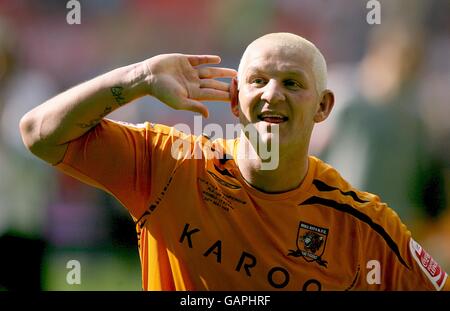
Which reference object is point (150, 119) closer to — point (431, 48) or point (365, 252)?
point (431, 48)

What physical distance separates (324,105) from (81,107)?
124 cm

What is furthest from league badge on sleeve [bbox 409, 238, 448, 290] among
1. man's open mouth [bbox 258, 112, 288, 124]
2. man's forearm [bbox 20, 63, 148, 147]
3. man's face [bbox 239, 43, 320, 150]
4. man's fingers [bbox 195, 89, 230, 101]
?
man's forearm [bbox 20, 63, 148, 147]

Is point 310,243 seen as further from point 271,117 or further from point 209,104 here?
point 209,104

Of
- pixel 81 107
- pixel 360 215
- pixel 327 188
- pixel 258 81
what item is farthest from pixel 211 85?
pixel 360 215

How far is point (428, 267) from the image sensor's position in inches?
147

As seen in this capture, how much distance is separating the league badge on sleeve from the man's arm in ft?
4.07

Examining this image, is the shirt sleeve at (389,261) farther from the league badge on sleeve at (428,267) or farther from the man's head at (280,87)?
the man's head at (280,87)

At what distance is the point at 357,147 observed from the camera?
17.6 ft

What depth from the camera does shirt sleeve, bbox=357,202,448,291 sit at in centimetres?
365

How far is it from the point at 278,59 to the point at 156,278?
44.1 inches

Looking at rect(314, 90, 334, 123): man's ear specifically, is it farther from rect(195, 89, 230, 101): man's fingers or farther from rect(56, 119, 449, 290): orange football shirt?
rect(195, 89, 230, 101): man's fingers

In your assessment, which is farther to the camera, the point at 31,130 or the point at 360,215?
the point at 360,215

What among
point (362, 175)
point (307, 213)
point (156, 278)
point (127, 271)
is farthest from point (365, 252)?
point (127, 271)

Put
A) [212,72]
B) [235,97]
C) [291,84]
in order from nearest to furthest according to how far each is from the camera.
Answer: [212,72], [291,84], [235,97]
